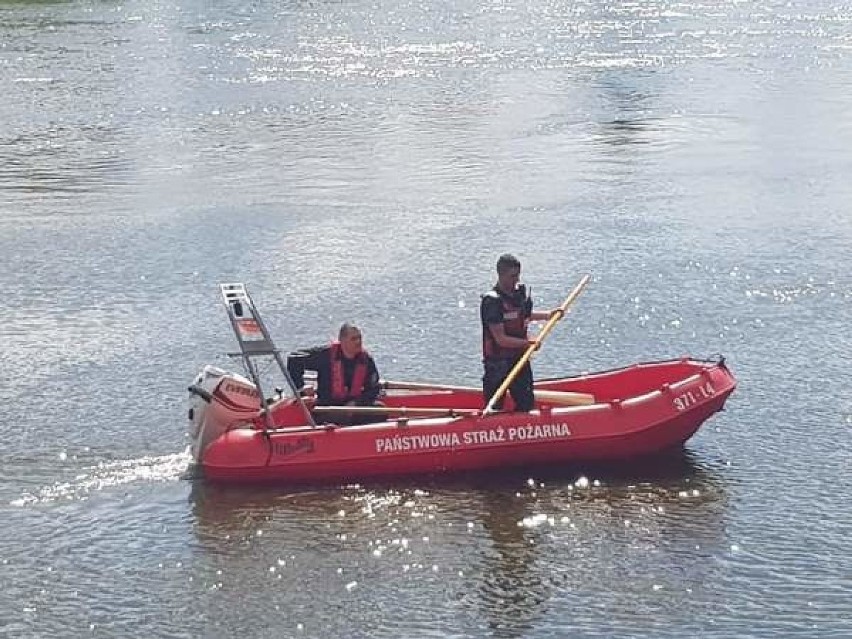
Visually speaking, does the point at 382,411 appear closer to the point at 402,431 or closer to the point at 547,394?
the point at 402,431

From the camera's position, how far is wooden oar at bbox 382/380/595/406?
14.0m

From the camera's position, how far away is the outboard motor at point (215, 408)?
13.4 meters

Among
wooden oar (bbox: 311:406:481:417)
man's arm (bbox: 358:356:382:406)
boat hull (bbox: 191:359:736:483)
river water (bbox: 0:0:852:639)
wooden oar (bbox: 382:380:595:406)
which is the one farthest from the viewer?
wooden oar (bbox: 382:380:595:406)

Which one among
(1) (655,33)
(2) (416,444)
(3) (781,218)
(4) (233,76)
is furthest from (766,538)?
(1) (655,33)

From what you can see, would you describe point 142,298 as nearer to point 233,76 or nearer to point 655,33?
point 233,76

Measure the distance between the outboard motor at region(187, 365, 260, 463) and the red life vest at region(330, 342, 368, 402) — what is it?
71 centimetres

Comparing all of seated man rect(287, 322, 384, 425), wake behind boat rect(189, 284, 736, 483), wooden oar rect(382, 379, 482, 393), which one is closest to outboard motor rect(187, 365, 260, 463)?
wake behind boat rect(189, 284, 736, 483)

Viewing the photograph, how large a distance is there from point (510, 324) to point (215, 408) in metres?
2.62

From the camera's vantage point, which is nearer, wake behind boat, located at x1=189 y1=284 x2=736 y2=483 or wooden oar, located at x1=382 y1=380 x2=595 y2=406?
wake behind boat, located at x1=189 y1=284 x2=736 y2=483

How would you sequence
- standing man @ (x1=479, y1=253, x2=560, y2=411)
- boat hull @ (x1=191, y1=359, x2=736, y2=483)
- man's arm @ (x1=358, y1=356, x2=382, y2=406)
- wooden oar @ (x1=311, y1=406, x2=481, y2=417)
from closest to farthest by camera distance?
boat hull @ (x1=191, y1=359, x2=736, y2=483), standing man @ (x1=479, y1=253, x2=560, y2=411), wooden oar @ (x1=311, y1=406, x2=481, y2=417), man's arm @ (x1=358, y1=356, x2=382, y2=406)

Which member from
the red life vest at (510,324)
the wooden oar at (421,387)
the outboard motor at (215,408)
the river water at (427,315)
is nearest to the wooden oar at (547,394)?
the wooden oar at (421,387)

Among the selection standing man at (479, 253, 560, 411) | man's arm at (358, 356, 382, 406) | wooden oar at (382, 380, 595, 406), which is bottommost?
wooden oar at (382, 380, 595, 406)

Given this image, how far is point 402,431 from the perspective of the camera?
13.1m

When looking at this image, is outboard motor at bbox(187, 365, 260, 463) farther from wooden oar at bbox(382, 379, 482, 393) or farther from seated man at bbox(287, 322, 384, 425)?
wooden oar at bbox(382, 379, 482, 393)
